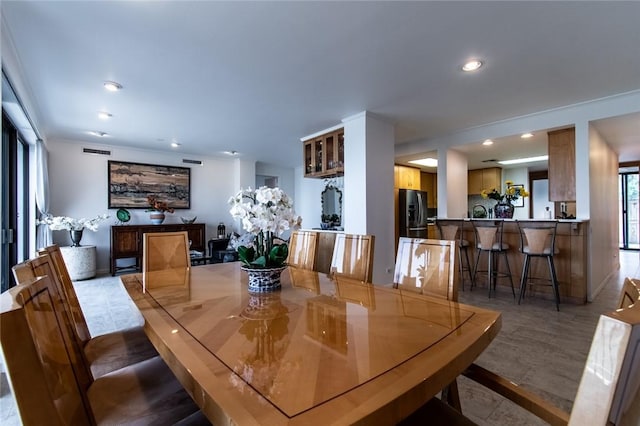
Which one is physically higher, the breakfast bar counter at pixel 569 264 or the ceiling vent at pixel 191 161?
the ceiling vent at pixel 191 161

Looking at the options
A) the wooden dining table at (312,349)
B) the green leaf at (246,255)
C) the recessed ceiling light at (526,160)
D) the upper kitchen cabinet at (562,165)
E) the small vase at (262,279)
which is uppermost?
the recessed ceiling light at (526,160)

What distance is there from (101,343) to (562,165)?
17.3 feet

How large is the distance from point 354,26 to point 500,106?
2553mm

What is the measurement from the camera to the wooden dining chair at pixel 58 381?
0.55 metres

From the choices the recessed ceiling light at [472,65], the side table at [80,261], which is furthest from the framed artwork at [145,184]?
the recessed ceiling light at [472,65]

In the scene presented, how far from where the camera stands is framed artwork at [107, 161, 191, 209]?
19.8 ft

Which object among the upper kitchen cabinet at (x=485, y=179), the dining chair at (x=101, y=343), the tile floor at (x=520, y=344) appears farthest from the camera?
the upper kitchen cabinet at (x=485, y=179)

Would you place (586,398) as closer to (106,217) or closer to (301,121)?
(301,121)

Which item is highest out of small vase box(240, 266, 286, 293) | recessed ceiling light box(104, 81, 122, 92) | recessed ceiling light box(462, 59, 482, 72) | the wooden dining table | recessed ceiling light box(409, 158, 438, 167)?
recessed ceiling light box(104, 81, 122, 92)

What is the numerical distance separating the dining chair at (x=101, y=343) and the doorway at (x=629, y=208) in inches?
439

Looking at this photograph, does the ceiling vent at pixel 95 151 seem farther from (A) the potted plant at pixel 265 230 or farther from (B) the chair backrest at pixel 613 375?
(B) the chair backrest at pixel 613 375

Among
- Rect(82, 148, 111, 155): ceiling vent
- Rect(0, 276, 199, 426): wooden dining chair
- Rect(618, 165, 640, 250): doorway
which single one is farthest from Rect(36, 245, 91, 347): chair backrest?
Rect(618, 165, 640, 250): doorway

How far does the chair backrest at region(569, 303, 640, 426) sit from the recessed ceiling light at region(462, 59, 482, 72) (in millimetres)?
2794

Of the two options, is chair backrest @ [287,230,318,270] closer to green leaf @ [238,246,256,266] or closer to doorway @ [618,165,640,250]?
green leaf @ [238,246,256,266]
